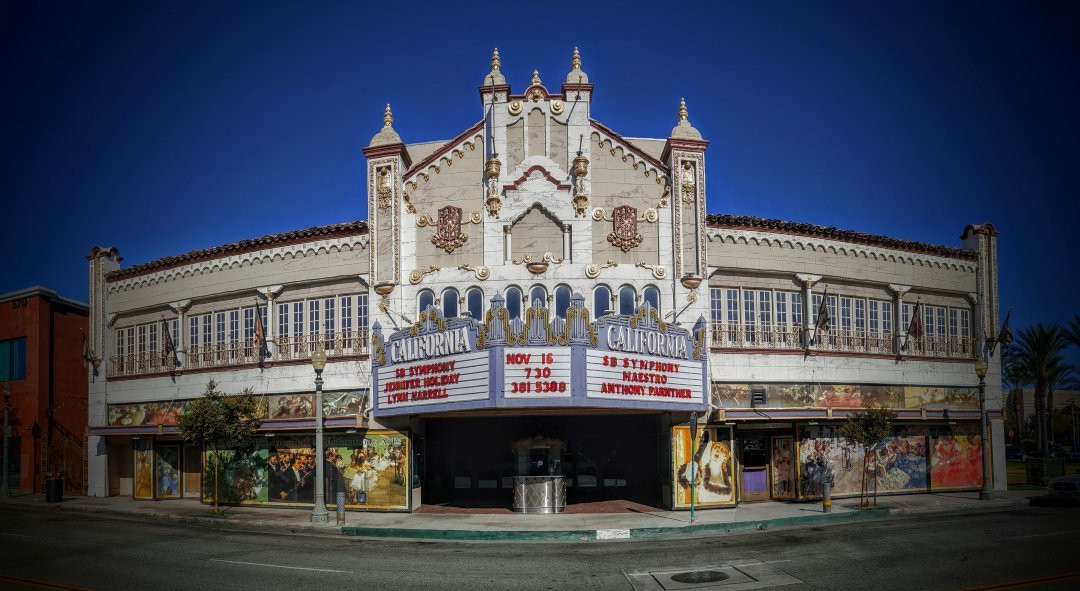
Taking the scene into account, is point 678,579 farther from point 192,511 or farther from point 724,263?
point 192,511

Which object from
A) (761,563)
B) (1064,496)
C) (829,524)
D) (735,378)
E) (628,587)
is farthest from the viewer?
(735,378)

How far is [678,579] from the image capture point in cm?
1572

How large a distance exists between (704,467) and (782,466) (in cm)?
377

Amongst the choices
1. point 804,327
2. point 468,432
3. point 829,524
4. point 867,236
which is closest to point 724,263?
point 804,327

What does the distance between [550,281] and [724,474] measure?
9.51 m

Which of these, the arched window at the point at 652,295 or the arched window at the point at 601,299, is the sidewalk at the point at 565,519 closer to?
the arched window at the point at 601,299

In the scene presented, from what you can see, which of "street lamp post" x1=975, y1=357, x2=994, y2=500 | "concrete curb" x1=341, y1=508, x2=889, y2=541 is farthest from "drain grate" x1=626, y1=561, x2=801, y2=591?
"street lamp post" x1=975, y1=357, x2=994, y2=500

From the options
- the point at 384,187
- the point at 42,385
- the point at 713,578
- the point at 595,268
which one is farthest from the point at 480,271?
the point at 42,385

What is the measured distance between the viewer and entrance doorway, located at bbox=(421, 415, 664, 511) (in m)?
31.5

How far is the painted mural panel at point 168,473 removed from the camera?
1296 inches

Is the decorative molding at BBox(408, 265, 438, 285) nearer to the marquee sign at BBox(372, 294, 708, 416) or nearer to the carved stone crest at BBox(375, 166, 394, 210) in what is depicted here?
the marquee sign at BBox(372, 294, 708, 416)

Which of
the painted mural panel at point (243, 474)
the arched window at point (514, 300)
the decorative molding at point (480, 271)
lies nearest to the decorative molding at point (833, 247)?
the arched window at point (514, 300)

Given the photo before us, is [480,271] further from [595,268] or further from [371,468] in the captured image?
[371,468]

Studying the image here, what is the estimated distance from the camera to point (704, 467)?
26.9 m
